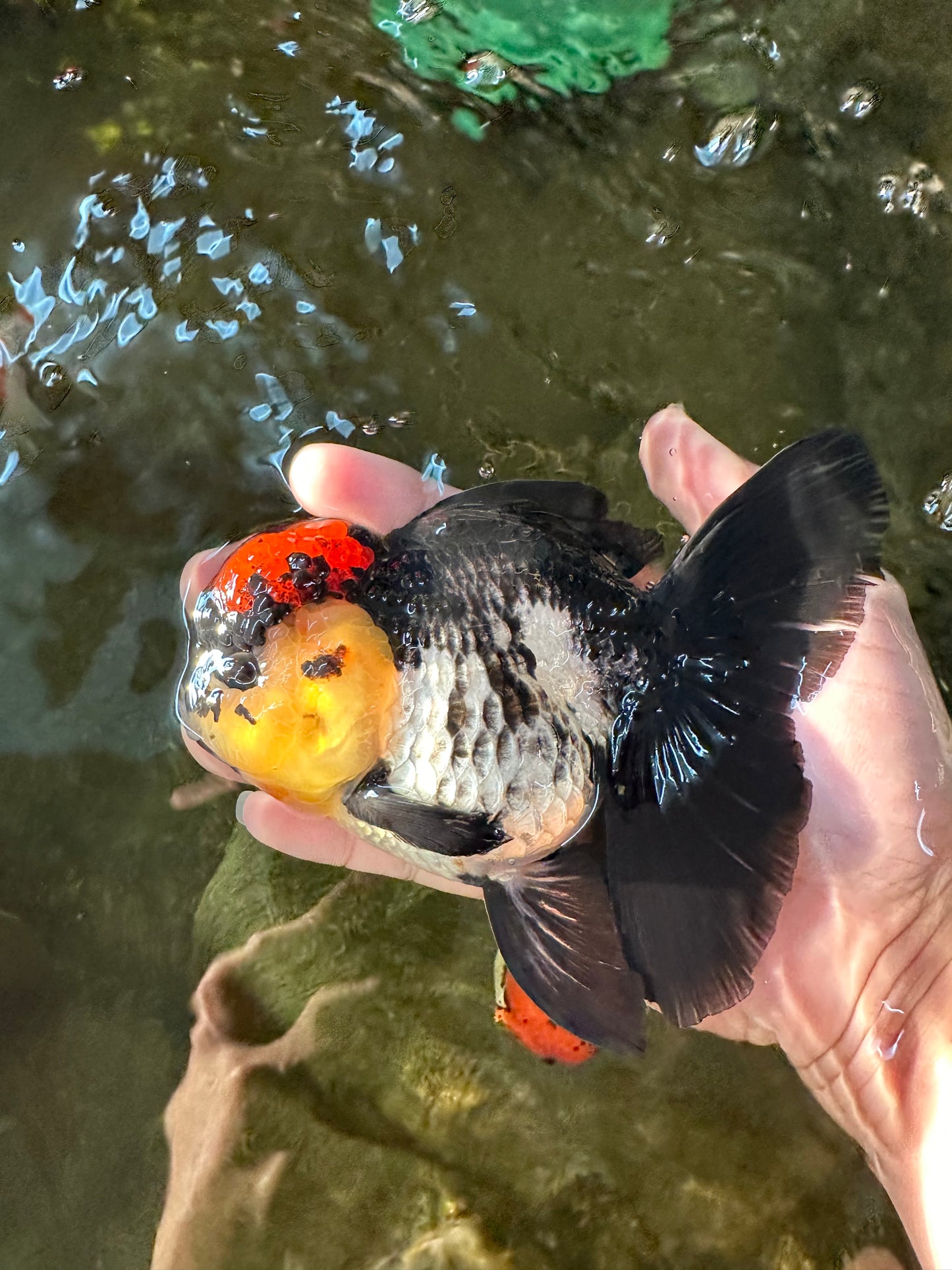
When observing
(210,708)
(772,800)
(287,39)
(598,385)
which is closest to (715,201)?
(598,385)

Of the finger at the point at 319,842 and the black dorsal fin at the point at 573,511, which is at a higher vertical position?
the black dorsal fin at the point at 573,511

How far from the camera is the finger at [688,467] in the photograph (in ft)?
7.39

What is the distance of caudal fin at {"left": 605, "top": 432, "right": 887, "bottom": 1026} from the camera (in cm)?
149

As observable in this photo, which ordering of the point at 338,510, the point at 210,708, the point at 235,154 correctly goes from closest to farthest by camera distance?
the point at 210,708 < the point at 338,510 < the point at 235,154

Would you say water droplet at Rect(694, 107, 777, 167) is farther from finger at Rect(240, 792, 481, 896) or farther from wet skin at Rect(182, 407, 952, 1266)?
finger at Rect(240, 792, 481, 896)

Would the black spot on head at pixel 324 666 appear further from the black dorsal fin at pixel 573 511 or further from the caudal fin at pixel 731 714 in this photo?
the caudal fin at pixel 731 714

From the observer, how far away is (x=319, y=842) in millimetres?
2254

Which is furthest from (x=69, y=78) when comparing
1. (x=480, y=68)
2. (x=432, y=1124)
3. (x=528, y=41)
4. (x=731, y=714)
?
(x=432, y=1124)

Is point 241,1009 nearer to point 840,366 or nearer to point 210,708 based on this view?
point 210,708

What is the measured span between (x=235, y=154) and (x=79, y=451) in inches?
34.3

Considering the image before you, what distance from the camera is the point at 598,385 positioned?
254 cm

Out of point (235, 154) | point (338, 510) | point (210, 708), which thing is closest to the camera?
point (210, 708)

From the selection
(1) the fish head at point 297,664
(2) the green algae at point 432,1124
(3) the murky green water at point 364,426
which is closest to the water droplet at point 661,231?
(3) the murky green water at point 364,426

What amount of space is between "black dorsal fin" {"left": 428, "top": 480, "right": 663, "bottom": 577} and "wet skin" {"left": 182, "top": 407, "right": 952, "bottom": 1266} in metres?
0.62
